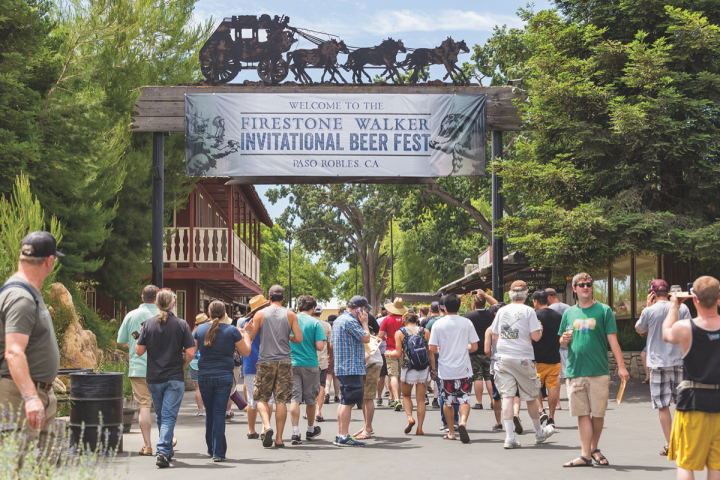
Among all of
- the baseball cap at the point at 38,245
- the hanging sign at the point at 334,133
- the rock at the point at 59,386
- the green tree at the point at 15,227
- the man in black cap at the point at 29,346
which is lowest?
the rock at the point at 59,386

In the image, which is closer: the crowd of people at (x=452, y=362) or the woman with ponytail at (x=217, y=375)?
the crowd of people at (x=452, y=362)

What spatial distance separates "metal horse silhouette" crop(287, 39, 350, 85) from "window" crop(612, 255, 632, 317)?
10893mm

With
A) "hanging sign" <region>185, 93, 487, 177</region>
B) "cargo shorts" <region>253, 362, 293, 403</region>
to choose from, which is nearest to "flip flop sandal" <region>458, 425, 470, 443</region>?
"cargo shorts" <region>253, 362, 293, 403</region>

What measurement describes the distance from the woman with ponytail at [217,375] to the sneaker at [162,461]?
65 centimetres

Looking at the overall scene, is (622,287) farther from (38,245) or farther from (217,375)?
(38,245)

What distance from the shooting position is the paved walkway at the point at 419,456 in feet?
26.8

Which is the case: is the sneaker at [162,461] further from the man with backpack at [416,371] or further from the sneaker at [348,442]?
the man with backpack at [416,371]

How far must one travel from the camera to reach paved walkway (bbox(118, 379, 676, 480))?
26.8ft

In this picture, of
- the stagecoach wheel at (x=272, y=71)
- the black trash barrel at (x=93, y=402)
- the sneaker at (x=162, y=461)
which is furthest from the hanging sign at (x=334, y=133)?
the sneaker at (x=162, y=461)

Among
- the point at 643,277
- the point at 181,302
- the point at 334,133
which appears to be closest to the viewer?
the point at 334,133

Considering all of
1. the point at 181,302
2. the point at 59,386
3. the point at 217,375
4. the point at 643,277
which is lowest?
the point at 59,386

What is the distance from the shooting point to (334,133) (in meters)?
16.6

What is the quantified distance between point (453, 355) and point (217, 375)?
318 cm

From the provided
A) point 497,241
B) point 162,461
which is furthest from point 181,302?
point 162,461
